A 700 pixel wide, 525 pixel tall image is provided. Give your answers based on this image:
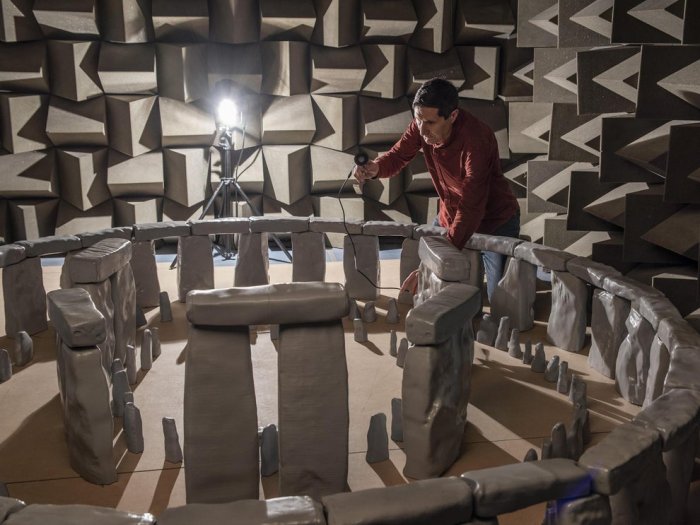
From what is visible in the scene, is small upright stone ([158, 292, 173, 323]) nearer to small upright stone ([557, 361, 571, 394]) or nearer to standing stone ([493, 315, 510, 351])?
standing stone ([493, 315, 510, 351])

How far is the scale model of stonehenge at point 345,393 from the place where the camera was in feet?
5.65

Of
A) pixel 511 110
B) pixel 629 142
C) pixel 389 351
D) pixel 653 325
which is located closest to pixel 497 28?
pixel 511 110

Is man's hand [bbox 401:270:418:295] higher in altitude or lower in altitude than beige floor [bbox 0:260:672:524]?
higher

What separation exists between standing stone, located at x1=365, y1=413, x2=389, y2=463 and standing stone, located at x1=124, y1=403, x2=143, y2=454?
89 centimetres

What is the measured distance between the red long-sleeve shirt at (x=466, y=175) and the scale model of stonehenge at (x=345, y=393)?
21 cm

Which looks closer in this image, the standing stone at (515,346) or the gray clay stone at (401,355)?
the gray clay stone at (401,355)

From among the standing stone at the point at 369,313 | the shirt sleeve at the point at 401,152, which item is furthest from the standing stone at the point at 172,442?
the shirt sleeve at the point at 401,152

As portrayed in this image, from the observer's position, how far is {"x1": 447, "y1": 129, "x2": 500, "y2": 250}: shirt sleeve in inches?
147

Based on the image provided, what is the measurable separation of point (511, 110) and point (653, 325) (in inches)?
146

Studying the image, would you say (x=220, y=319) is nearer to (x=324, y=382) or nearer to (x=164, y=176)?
(x=324, y=382)

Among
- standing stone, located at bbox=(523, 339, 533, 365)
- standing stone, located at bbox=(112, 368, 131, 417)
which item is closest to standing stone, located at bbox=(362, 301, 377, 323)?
standing stone, located at bbox=(523, 339, 533, 365)

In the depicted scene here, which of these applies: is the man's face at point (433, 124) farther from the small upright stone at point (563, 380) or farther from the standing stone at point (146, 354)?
the standing stone at point (146, 354)

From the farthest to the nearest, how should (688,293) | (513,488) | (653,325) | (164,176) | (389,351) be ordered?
(164,176) < (389,351) < (688,293) < (653,325) < (513,488)

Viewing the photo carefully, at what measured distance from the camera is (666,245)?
3.73m
